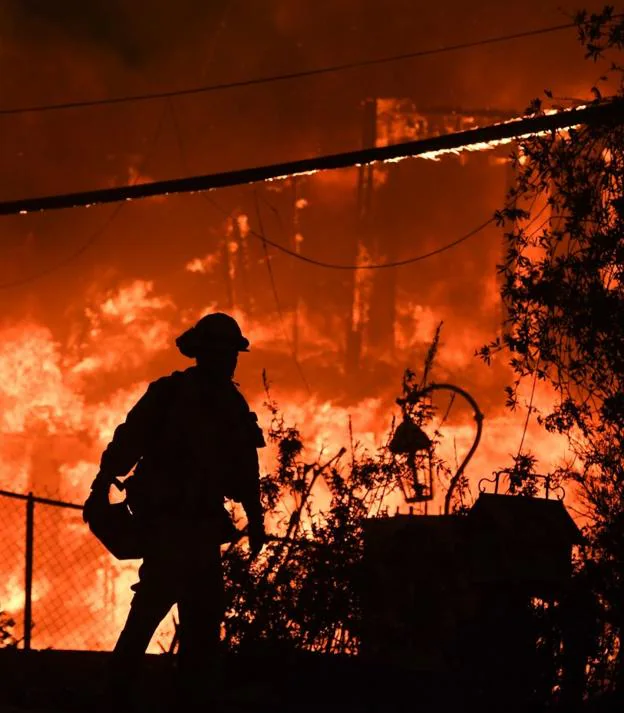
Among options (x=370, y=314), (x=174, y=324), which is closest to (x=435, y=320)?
(x=370, y=314)

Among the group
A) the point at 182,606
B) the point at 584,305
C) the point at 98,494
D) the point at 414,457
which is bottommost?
the point at 182,606

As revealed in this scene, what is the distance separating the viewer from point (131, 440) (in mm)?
6070

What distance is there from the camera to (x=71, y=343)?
48031 millimetres

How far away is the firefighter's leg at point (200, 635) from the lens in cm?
613

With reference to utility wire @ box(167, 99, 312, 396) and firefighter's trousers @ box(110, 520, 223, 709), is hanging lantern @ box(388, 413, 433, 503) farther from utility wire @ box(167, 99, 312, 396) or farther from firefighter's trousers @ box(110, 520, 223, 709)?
utility wire @ box(167, 99, 312, 396)

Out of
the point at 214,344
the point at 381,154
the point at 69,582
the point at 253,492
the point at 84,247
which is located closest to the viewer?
the point at 214,344

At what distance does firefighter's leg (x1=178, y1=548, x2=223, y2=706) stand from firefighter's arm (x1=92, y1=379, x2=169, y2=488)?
0.65 meters

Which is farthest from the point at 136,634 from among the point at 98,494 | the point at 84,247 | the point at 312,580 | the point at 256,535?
the point at 84,247

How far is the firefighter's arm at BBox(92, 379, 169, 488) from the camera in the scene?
6.03 m

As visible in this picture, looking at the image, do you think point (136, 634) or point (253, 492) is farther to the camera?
point (253, 492)

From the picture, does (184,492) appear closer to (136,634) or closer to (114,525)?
(114,525)

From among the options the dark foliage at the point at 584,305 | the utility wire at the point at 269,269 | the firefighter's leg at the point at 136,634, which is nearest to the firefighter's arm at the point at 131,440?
the firefighter's leg at the point at 136,634

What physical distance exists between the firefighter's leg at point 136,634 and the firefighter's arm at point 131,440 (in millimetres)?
512

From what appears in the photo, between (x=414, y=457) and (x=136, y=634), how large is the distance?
14.5ft
